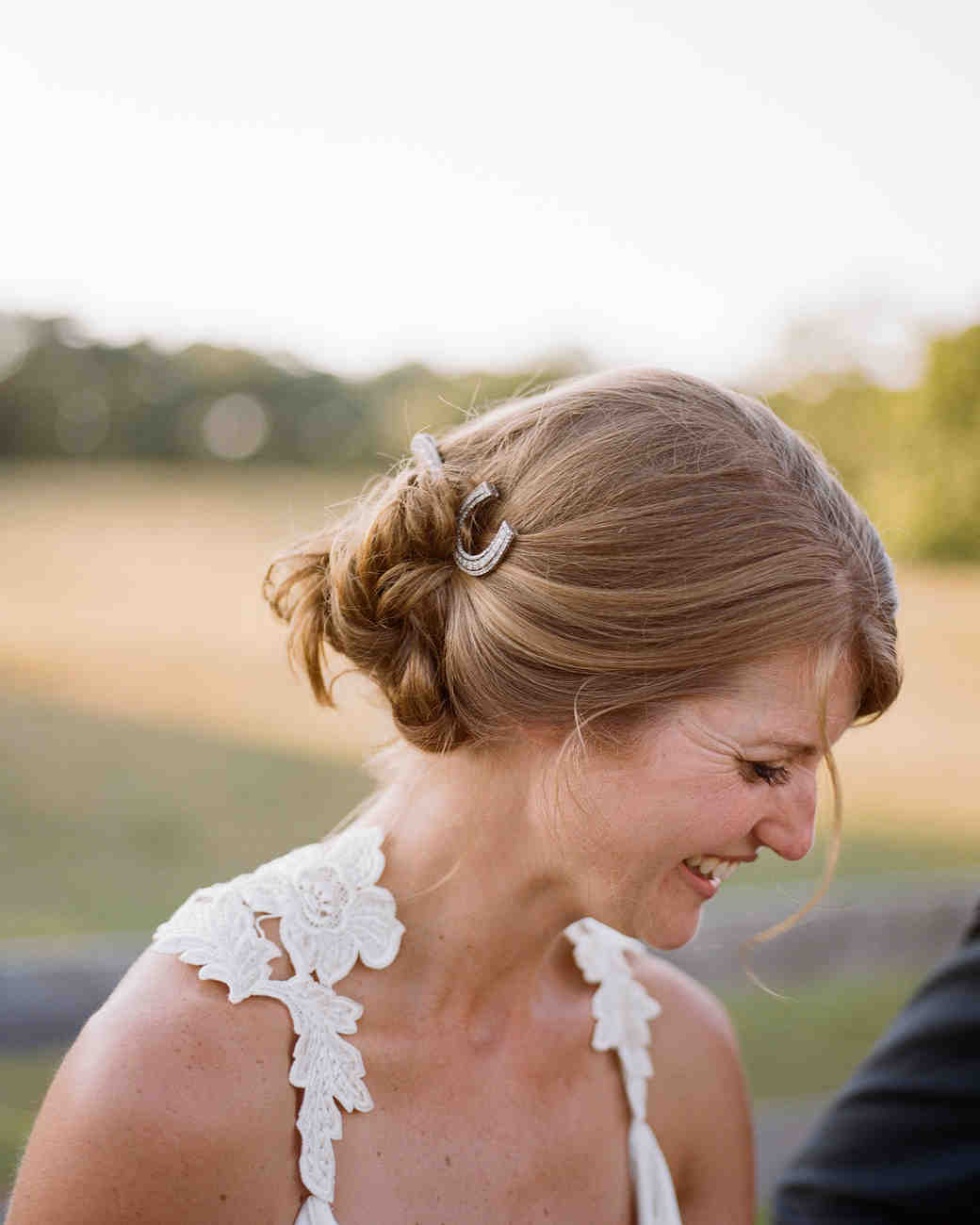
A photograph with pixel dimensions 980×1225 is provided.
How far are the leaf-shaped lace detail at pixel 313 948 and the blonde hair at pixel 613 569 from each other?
271mm

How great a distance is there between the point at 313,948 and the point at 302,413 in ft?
41.9

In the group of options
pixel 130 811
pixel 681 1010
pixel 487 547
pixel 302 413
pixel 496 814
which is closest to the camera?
pixel 487 547

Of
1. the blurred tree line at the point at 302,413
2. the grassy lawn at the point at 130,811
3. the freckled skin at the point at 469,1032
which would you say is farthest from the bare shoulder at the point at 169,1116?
the blurred tree line at the point at 302,413

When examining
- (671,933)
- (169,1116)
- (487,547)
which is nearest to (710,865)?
(671,933)

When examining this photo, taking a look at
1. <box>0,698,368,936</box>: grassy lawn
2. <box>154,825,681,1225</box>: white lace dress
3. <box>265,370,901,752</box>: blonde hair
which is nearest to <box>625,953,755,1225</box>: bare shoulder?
<box>154,825,681,1225</box>: white lace dress

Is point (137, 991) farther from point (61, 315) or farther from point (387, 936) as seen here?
point (61, 315)

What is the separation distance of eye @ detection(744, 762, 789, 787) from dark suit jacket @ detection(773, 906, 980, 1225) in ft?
2.38

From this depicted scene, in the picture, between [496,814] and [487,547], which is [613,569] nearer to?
[487,547]

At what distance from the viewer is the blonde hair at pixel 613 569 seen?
1.82 meters

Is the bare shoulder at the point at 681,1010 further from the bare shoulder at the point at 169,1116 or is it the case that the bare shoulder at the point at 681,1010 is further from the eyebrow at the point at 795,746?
the bare shoulder at the point at 169,1116

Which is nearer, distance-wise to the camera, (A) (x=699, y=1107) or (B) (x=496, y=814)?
(B) (x=496, y=814)

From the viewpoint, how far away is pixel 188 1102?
1.71 meters

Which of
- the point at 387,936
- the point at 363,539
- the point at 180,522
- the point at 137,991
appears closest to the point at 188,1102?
the point at 137,991

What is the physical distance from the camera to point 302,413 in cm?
1427
